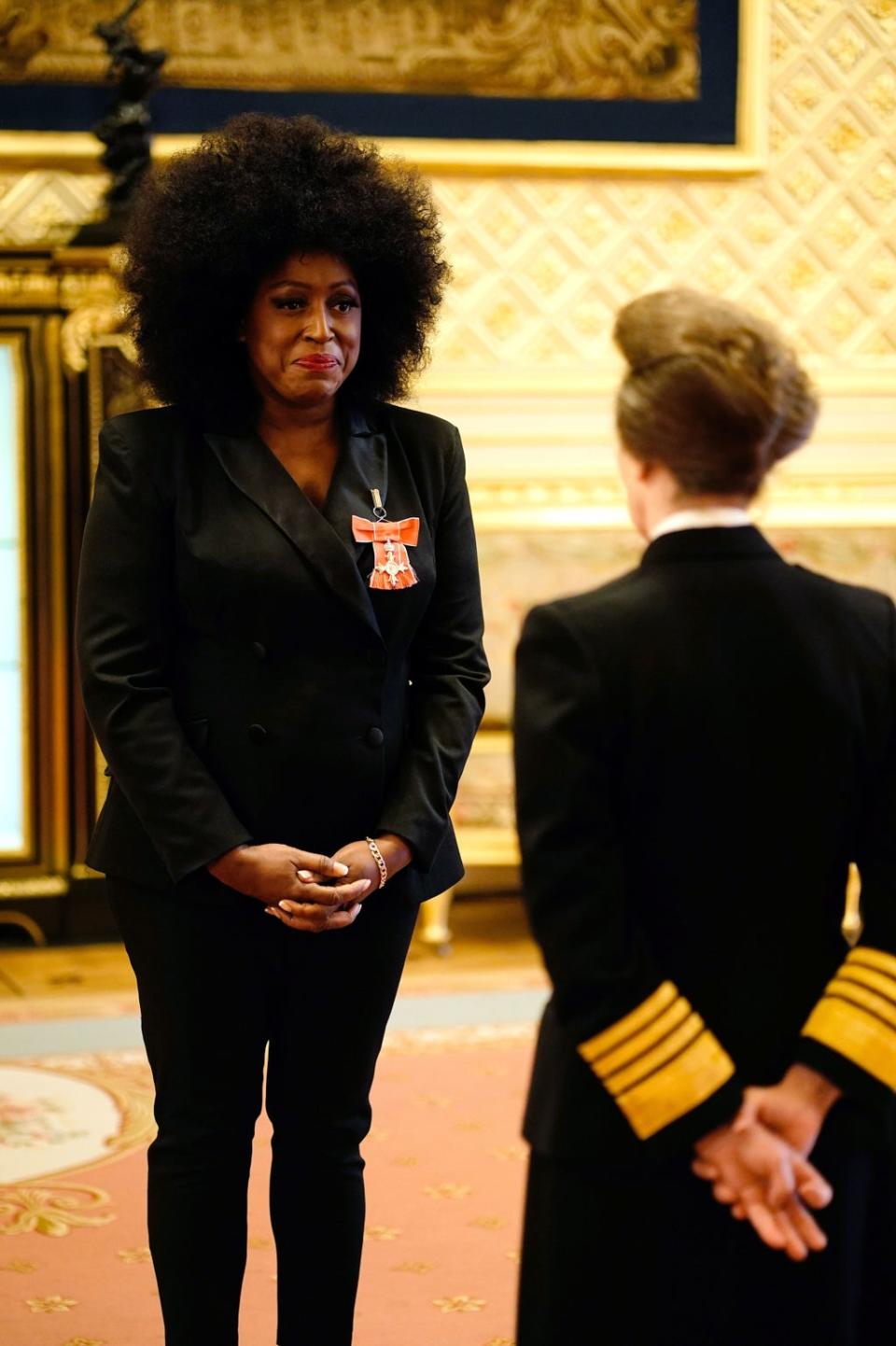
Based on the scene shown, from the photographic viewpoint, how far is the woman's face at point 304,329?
1771 mm

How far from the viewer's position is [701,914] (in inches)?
48.6

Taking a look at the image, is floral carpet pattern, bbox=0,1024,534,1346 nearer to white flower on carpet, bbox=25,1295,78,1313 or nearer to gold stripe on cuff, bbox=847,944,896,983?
white flower on carpet, bbox=25,1295,78,1313

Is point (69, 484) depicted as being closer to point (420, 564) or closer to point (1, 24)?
point (1, 24)

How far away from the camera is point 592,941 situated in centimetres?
121

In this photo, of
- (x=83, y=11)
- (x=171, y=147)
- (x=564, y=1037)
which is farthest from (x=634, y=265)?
(x=564, y=1037)

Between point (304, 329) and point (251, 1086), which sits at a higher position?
point (304, 329)

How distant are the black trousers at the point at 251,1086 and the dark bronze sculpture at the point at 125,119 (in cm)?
308

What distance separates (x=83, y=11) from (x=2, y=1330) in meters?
3.67

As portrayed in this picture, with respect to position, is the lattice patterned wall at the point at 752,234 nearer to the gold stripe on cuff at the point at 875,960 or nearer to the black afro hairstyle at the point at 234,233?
the black afro hairstyle at the point at 234,233

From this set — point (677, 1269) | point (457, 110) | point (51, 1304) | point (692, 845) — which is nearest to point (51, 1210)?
point (51, 1304)

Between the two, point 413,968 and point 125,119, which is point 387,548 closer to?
point 413,968

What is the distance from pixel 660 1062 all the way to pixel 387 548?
768 mm

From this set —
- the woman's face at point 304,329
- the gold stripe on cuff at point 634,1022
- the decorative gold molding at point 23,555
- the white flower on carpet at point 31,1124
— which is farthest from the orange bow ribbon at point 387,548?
the decorative gold molding at point 23,555

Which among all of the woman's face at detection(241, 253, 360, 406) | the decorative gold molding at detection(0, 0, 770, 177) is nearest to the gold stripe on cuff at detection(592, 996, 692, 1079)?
the woman's face at detection(241, 253, 360, 406)
